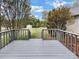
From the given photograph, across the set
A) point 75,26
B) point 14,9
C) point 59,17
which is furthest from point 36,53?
point 75,26

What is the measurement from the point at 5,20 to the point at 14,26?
105 cm

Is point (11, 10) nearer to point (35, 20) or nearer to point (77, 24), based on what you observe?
point (77, 24)

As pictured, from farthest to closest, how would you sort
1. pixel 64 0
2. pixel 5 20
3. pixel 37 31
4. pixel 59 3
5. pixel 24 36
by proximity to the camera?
pixel 64 0 < pixel 59 3 < pixel 37 31 < pixel 5 20 < pixel 24 36

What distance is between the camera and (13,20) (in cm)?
1933

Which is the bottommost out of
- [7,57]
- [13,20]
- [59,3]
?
[7,57]

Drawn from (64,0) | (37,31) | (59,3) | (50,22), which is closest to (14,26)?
(37,31)

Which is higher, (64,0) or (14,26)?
(64,0)

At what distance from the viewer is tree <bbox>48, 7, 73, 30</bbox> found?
23.8 m

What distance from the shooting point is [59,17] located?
23.9 m

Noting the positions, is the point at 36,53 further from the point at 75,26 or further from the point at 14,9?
the point at 75,26

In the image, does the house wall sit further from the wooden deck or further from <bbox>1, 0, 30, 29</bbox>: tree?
the wooden deck

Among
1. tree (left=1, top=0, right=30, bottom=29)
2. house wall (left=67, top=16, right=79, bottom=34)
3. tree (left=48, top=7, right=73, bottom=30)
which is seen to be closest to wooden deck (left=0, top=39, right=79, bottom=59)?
tree (left=1, top=0, right=30, bottom=29)

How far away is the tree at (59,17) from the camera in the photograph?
2384 centimetres

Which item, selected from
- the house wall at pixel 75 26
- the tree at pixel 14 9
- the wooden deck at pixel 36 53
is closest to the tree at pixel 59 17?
the house wall at pixel 75 26
